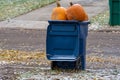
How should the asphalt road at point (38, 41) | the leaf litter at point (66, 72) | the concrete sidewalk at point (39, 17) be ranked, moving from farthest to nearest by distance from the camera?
the concrete sidewalk at point (39, 17) < the asphalt road at point (38, 41) < the leaf litter at point (66, 72)

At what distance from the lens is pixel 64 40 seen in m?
8.41

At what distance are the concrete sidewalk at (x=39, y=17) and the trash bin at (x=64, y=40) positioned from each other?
365 inches

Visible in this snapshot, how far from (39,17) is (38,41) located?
5336mm

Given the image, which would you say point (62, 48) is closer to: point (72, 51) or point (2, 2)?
point (72, 51)

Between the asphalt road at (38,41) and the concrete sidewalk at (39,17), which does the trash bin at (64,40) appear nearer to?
the asphalt road at (38,41)

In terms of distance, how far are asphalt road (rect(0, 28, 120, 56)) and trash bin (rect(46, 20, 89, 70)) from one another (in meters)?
3.88

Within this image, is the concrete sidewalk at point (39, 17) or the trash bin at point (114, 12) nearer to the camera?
the trash bin at point (114, 12)

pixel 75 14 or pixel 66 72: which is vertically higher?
pixel 75 14

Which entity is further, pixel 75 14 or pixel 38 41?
pixel 38 41

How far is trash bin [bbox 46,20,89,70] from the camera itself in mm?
8336

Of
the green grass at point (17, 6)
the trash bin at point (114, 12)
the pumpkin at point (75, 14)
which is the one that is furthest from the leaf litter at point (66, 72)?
the green grass at point (17, 6)

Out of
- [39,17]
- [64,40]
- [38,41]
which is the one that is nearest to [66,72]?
[64,40]

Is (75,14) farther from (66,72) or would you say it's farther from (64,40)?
(66,72)

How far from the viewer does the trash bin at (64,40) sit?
8.34 meters
